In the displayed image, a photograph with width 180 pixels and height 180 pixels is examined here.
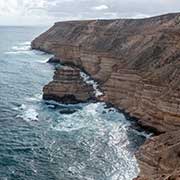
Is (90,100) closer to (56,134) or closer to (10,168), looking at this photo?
(56,134)

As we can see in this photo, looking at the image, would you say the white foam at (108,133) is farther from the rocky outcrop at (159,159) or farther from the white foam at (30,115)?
the rocky outcrop at (159,159)

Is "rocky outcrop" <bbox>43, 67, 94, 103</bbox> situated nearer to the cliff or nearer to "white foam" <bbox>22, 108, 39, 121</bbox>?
the cliff

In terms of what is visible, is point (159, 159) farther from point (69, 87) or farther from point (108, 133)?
point (69, 87)

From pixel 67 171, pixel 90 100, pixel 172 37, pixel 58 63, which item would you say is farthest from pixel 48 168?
pixel 58 63

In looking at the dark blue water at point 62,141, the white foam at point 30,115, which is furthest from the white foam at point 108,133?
the white foam at point 30,115

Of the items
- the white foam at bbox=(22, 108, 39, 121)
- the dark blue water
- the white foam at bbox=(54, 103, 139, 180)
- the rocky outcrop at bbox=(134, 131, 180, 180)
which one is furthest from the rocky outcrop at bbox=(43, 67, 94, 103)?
the rocky outcrop at bbox=(134, 131, 180, 180)

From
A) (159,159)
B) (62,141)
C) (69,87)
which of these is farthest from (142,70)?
(159,159)
